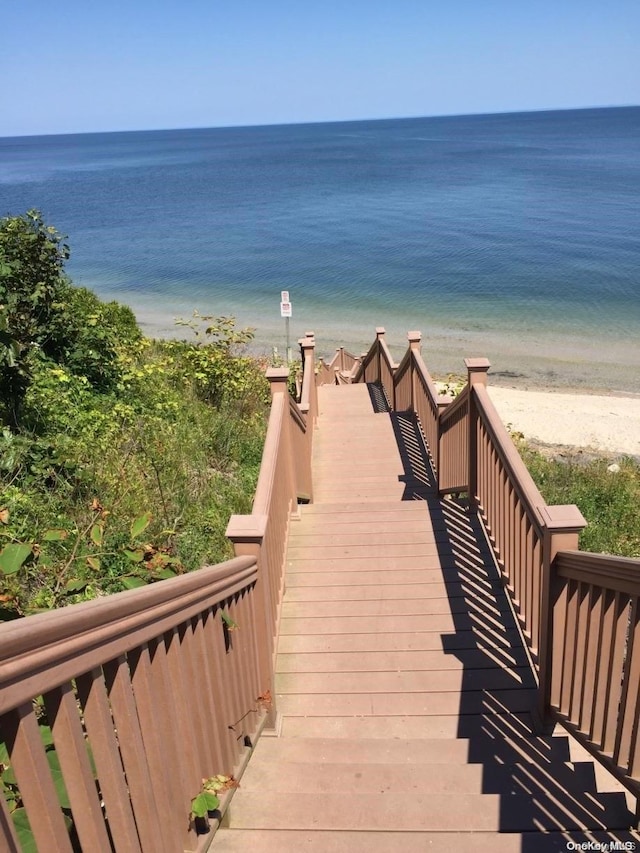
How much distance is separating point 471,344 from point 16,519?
79.9 feet

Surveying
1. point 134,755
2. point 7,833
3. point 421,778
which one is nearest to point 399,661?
point 421,778

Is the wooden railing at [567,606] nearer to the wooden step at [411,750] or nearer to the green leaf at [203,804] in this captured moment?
the wooden step at [411,750]

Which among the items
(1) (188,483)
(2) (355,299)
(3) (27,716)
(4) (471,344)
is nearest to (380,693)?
(3) (27,716)

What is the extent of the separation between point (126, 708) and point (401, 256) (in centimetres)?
4198

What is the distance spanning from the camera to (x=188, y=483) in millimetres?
7039

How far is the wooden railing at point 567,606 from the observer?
9.11 ft

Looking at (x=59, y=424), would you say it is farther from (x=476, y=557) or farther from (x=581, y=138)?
(x=581, y=138)

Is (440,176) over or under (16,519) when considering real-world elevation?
over

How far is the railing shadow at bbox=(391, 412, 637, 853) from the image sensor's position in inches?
116

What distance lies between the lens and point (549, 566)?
3375 mm

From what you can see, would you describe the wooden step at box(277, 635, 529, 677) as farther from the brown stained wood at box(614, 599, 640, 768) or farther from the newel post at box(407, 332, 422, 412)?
the newel post at box(407, 332, 422, 412)

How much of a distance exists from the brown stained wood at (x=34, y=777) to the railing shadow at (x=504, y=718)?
200 cm

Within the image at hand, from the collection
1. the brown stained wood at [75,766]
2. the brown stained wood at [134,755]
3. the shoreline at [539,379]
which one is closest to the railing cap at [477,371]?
the brown stained wood at [134,755]

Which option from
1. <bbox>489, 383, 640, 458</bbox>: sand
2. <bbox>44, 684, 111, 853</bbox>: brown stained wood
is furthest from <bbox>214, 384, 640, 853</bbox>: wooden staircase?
<bbox>489, 383, 640, 458</bbox>: sand
